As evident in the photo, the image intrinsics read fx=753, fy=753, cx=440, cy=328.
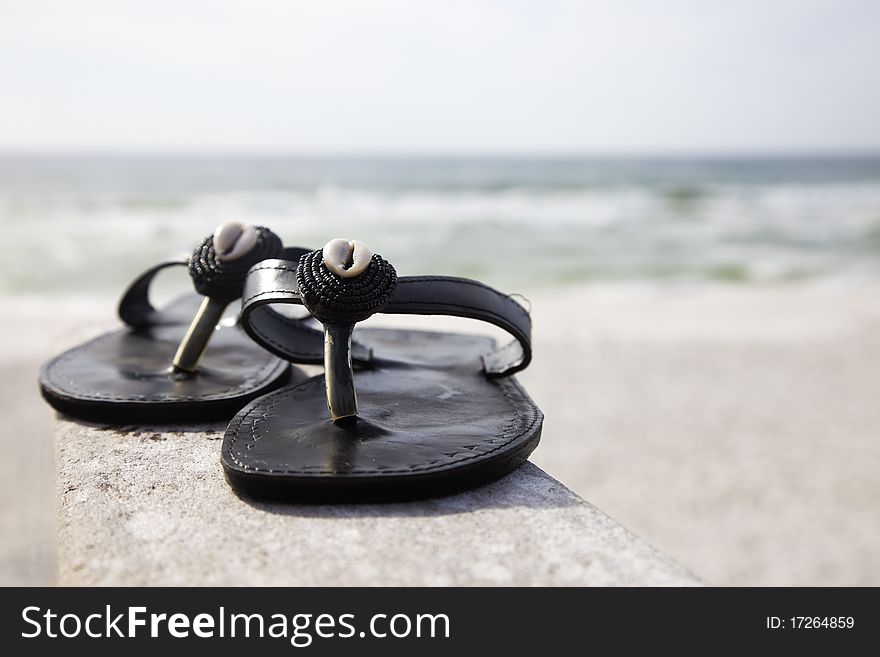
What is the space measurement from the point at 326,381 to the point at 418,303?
16cm

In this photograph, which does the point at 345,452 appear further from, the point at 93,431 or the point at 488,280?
the point at 488,280

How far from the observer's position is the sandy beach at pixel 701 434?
2473 millimetres

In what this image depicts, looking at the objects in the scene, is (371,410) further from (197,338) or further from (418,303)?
(197,338)

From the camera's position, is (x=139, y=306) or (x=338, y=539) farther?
(x=139, y=306)

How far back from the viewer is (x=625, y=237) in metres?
10.6

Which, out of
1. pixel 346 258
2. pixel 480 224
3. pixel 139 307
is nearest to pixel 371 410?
pixel 346 258

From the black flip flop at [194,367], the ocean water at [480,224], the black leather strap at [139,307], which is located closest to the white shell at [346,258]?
the black flip flop at [194,367]

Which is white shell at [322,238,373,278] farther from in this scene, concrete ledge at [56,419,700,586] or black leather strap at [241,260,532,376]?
concrete ledge at [56,419,700,586]

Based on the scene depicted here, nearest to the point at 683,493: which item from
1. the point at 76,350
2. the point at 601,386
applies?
the point at 601,386

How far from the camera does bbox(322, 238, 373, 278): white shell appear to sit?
93cm

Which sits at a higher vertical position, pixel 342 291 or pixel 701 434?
pixel 342 291

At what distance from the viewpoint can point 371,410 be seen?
1001 mm
